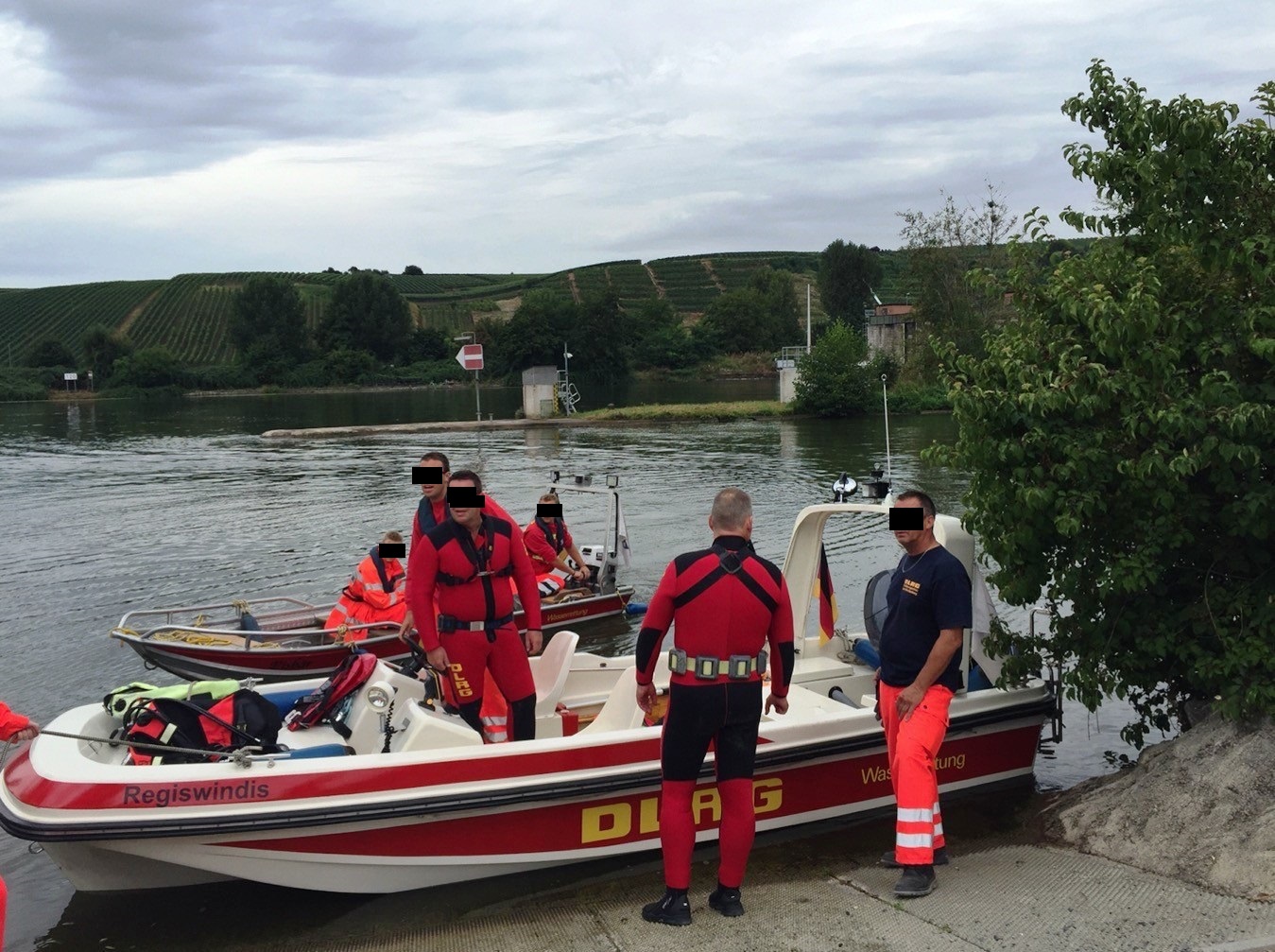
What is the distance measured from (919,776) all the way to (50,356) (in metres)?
111

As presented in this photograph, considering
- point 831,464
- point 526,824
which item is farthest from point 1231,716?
point 831,464

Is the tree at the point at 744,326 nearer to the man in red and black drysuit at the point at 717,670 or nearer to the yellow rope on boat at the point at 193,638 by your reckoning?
the yellow rope on boat at the point at 193,638

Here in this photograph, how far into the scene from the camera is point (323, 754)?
252 inches

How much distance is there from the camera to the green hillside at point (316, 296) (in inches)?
4513

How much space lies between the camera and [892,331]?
64.4 metres

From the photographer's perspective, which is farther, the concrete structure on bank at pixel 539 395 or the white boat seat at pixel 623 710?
the concrete structure on bank at pixel 539 395

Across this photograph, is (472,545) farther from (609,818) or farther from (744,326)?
(744,326)

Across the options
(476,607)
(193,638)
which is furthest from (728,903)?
(193,638)

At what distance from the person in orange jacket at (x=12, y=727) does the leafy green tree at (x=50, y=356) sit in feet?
355

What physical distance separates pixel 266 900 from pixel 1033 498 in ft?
15.7

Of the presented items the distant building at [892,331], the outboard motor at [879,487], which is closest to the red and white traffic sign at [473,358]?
the outboard motor at [879,487]

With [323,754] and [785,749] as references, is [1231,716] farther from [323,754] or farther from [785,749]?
[323,754]

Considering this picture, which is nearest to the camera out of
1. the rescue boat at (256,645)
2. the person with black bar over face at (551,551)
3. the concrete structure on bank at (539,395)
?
the rescue boat at (256,645)

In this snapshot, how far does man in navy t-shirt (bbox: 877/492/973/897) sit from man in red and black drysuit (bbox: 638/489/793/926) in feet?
2.43
